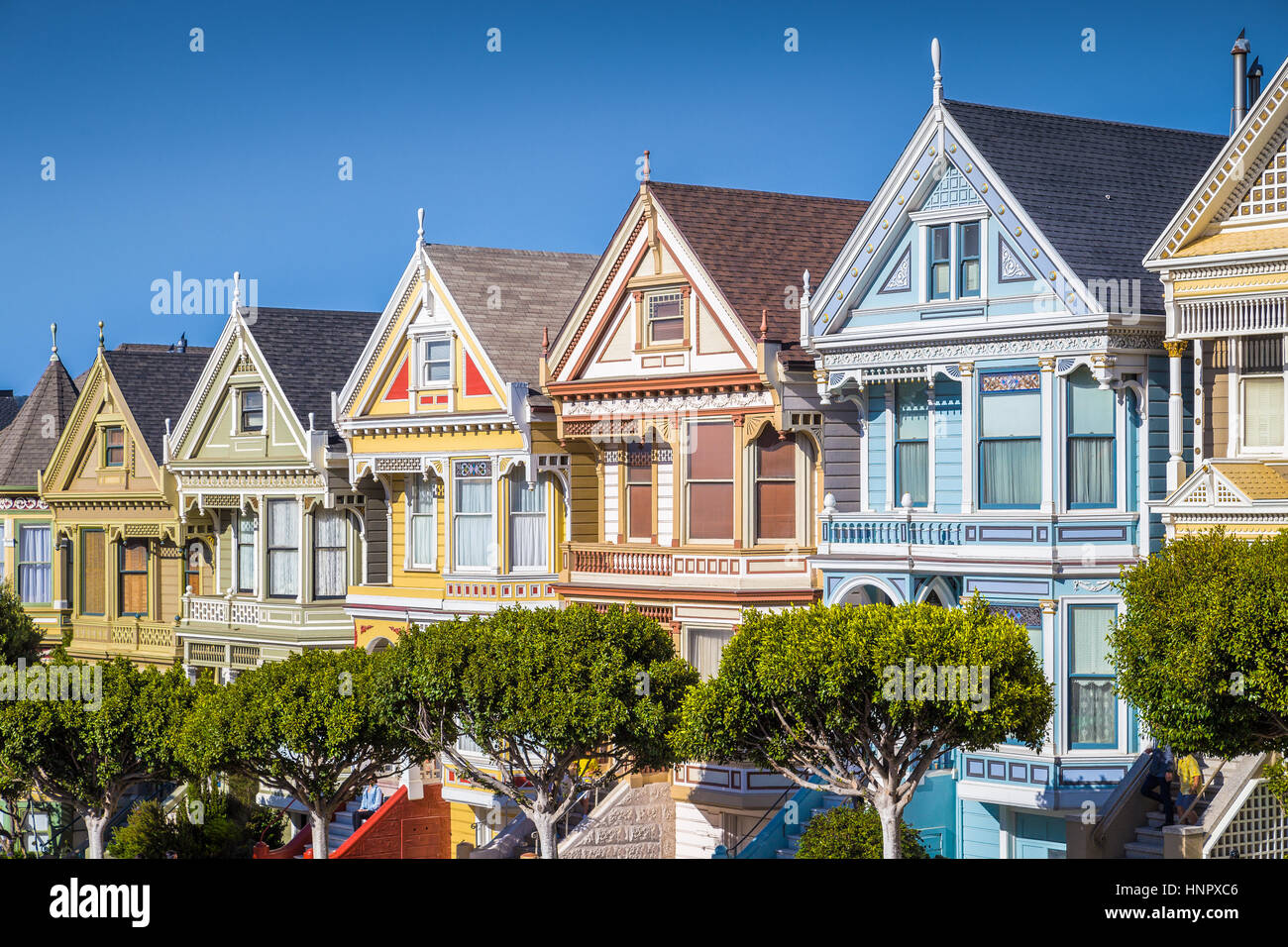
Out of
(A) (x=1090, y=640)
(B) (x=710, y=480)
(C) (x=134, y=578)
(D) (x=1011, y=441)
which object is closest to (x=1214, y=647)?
(A) (x=1090, y=640)

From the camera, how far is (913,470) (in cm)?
3622

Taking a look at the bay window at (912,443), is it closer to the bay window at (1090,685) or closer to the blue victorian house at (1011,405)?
the blue victorian house at (1011,405)

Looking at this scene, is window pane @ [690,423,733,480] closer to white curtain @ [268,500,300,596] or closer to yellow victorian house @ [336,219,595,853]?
yellow victorian house @ [336,219,595,853]

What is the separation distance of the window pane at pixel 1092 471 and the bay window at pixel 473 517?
48.9 ft

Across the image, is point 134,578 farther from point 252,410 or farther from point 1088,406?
point 1088,406

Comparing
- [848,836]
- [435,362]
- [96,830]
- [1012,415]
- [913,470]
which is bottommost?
[96,830]

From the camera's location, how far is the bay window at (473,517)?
145 ft

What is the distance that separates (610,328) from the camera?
1622 inches

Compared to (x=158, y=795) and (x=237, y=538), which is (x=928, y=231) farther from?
(x=158, y=795)

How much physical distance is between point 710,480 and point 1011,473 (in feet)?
24.0

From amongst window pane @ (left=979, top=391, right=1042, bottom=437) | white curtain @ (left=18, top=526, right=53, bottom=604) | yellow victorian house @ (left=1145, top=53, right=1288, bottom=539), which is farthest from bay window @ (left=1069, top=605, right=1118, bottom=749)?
white curtain @ (left=18, top=526, right=53, bottom=604)

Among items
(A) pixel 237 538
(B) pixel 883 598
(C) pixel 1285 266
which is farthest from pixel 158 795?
(C) pixel 1285 266

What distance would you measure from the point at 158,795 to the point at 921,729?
26938 millimetres

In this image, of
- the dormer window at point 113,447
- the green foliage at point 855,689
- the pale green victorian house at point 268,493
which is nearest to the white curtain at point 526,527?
the pale green victorian house at point 268,493
